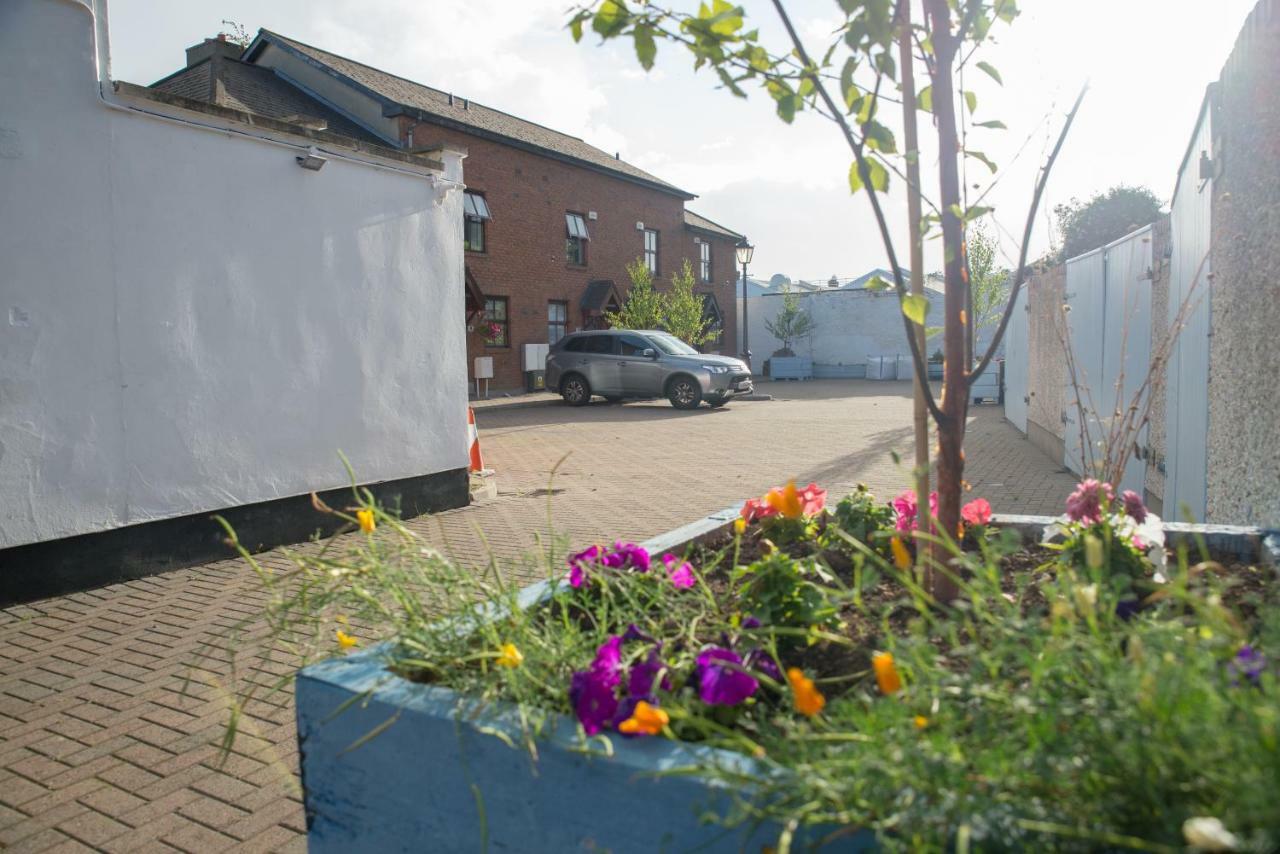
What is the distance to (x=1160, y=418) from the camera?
6.79 m

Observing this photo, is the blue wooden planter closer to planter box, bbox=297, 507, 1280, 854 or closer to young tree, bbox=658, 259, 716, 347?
planter box, bbox=297, 507, 1280, 854

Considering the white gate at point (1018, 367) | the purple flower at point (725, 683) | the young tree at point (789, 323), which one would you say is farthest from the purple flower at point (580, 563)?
the young tree at point (789, 323)

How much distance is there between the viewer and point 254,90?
22.0 metres

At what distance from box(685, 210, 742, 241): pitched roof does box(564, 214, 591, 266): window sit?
21.0ft

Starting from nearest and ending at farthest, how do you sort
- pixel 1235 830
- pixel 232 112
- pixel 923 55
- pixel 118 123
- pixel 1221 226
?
pixel 1235 830
pixel 923 55
pixel 1221 226
pixel 118 123
pixel 232 112

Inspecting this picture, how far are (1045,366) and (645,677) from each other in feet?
39.5

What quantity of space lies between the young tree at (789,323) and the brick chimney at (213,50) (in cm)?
2606

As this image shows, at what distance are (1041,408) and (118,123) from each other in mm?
11195

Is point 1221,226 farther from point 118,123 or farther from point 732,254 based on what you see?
point 732,254

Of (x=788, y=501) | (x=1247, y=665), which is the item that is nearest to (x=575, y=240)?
(x=788, y=501)

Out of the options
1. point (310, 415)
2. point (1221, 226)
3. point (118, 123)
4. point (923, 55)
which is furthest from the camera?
point (310, 415)

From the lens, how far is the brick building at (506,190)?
904 inches

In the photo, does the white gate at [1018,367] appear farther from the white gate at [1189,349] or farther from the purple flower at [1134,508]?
the purple flower at [1134,508]

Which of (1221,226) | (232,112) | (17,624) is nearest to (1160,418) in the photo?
(1221,226)
